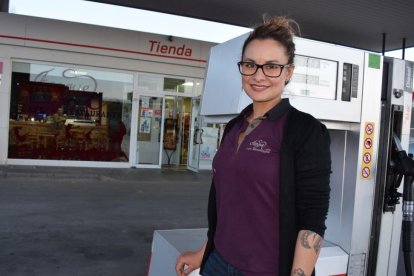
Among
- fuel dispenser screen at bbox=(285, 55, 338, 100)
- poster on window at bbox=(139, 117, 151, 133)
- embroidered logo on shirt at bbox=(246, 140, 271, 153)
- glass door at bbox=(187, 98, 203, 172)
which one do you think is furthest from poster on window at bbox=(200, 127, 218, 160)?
embroidered logo on shirt at bbox=(246, 140, 271, 153)

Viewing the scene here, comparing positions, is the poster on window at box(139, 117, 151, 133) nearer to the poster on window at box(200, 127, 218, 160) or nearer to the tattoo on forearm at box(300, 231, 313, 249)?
the poster on window at box(200, 127, 218, 160)

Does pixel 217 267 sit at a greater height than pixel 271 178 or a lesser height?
lesser

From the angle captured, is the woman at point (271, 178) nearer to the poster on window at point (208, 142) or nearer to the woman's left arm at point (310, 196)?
the woman's left arm at point (310, 196)

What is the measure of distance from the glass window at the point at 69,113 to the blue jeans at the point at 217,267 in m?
12.2

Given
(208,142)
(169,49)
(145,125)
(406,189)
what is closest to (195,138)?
(208,142)

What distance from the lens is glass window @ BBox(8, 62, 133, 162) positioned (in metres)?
13.0

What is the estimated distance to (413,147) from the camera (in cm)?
1073

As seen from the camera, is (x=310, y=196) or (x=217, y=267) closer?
(x=310, y=196)

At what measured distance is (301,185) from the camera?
1707 mm

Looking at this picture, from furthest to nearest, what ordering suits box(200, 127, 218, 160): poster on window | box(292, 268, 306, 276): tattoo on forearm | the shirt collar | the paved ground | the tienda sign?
1. box(200, 127, 218, 160): poster on window
2. the tienda sign
3. the paved ground
4. the shirt collar
5. box(292, 268, 306, 276): tattoo on forearm

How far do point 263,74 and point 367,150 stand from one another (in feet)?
3.70

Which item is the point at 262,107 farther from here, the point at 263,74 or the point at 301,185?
the point at 301,185

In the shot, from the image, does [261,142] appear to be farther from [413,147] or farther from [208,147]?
[208,147]

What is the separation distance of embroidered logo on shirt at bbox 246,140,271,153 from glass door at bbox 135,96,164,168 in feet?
41.6
